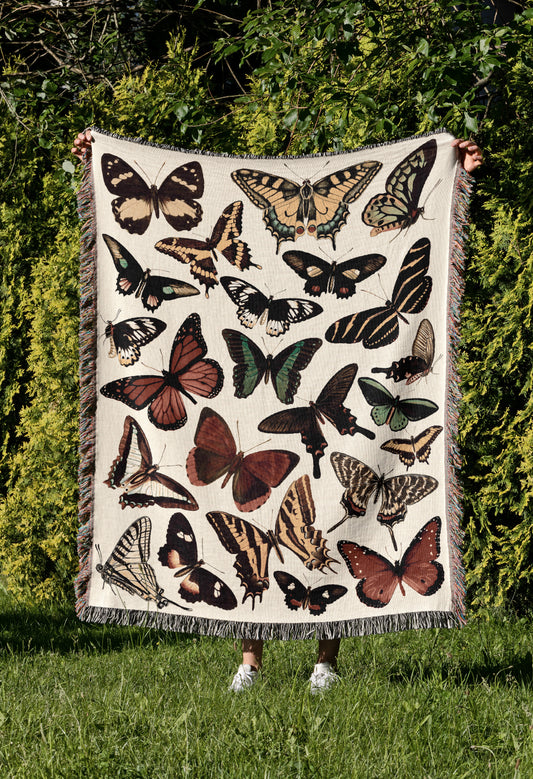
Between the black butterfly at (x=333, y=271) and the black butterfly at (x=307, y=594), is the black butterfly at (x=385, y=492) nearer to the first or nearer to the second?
the black butterfly at (x=307, y=594)

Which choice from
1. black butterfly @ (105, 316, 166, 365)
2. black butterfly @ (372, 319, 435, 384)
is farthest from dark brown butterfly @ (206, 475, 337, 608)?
black butterfly @ (105, 316, 166, 365)

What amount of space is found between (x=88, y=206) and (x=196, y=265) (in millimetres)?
458

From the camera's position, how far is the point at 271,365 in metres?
2.46

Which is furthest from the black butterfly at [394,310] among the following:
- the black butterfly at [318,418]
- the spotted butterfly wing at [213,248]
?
the spotted butterfly wing at [213,248]

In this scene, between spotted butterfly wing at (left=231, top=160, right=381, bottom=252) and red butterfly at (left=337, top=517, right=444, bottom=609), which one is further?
spotted butterfly wing at (left=231, top=160, right=381, bottom=252)

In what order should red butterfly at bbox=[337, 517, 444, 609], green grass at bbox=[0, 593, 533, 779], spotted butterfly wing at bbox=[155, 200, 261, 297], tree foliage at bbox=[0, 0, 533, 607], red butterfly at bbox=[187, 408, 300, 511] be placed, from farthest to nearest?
tree foliage at bbox=[0, 0, 533, 607]
spotted butterfly wing at bbox=[155, 200, 261, 297]
red butterfly at bbox=[187, 408, 300, 511]
red butterfly at bbox=[337, 517, 444, 609]
green grass at bbox=[0, 593, 533, 779]

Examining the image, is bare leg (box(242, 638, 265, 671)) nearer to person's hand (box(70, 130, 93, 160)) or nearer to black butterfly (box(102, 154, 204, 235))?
black butterfly (box(102, 154, 204, 235))

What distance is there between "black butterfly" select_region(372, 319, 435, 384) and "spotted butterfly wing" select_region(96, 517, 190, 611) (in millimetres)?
1011

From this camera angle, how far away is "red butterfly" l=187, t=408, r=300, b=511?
241 centimetres

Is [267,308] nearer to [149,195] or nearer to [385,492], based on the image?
[149,195]

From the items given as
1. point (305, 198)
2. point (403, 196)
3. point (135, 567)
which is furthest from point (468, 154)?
point (135, 567)

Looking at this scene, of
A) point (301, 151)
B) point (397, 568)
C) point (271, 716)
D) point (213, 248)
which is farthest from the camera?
point (301, 151)

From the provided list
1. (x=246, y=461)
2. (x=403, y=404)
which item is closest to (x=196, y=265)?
(x=246, y=461)

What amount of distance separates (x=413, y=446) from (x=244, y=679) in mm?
1014
